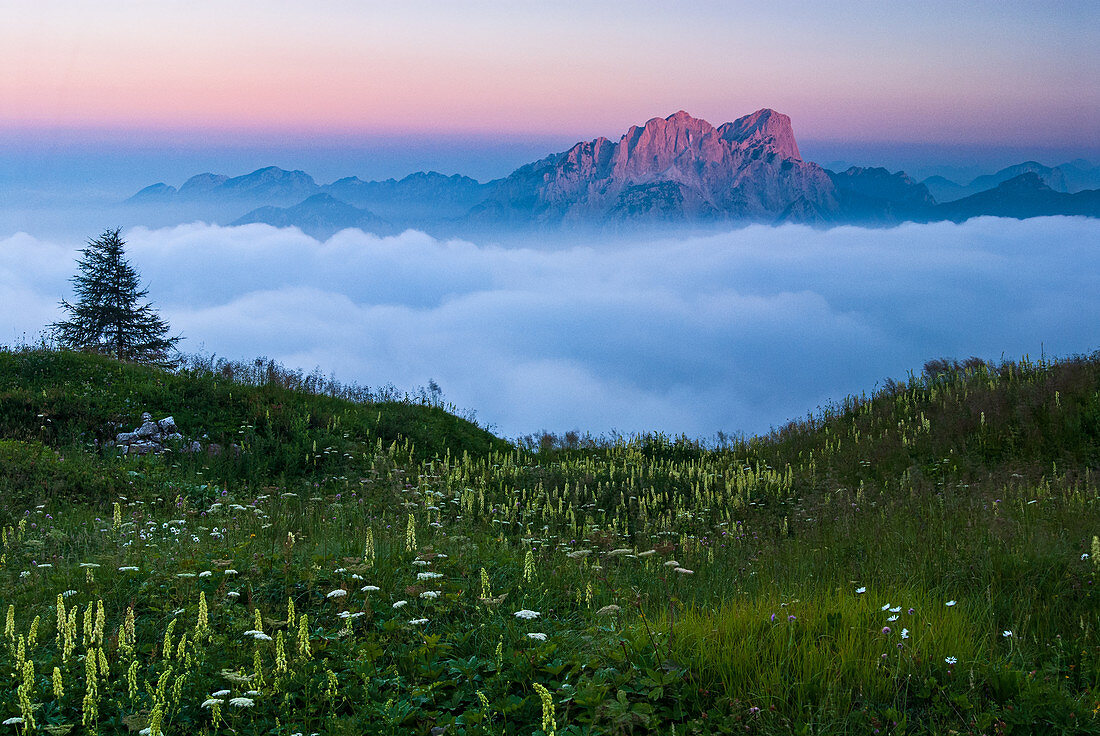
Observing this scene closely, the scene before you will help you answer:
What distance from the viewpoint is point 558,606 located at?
19.6 ft

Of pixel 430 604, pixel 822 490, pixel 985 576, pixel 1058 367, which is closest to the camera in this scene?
pixel 430 604

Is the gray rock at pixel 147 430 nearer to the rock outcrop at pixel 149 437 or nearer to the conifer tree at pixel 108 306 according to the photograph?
Answer: the rock outcrop at pixel 149 437

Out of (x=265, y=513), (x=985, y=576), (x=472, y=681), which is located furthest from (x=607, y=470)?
(x=472, y=681)

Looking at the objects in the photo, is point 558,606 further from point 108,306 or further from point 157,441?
point 108,306

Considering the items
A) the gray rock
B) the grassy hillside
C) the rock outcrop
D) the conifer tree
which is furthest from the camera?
the conifer tree

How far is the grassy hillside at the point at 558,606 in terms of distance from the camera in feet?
13.4

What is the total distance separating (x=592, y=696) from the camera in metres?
3.94

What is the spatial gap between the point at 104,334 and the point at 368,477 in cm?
2904

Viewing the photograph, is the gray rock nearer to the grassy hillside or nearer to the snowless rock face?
the snowless rock face

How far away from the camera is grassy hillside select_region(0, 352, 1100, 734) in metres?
4.08

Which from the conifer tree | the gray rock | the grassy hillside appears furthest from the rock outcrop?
the conifer tree

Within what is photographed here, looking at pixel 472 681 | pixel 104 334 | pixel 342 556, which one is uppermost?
pixel 104 334

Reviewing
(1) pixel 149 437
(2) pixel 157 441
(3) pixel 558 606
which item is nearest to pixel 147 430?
(1) pixel 149 437

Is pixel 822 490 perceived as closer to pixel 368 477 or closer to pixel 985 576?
pixel 985 576
